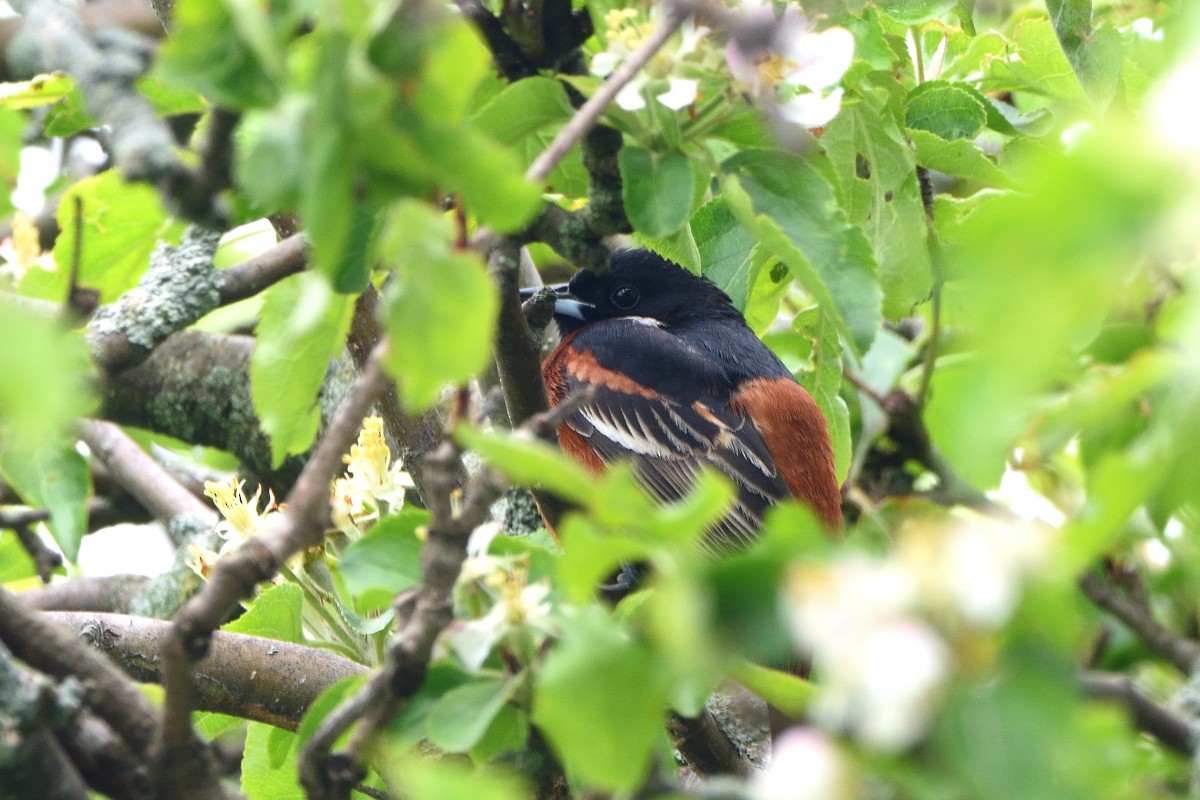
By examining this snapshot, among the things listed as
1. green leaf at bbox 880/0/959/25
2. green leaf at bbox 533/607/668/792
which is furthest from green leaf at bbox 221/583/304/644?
green leaf at bbox 880/0/959/25

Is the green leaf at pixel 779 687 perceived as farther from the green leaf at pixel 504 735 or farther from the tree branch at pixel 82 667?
the tree branch at pixel 82 667

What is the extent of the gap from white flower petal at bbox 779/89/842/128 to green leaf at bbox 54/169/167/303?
49.4 inches

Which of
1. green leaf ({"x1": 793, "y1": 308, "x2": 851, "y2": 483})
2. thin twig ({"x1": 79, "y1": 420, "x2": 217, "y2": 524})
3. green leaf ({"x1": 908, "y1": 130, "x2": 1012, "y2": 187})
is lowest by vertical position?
thin twig ({"x1": 79, "y1": 420, "x2": 217, "y2": 524})

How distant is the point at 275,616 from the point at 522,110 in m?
1.20

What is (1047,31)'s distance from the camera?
3002 mm

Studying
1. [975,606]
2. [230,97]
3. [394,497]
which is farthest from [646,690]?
[394,497]

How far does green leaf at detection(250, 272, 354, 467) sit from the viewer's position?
191 centimetres

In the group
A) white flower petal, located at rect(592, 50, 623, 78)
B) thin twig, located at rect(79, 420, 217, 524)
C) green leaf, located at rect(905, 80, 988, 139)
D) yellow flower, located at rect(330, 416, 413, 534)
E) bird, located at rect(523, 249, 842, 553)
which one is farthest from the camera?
thin twig, located at rect(79, 420, 217, 524)

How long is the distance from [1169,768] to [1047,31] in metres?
1.93

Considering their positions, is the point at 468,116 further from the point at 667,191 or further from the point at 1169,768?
the point at 1169,768

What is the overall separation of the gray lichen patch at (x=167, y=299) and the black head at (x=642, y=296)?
1.63 m

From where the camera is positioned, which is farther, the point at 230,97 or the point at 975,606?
the point at 230,97

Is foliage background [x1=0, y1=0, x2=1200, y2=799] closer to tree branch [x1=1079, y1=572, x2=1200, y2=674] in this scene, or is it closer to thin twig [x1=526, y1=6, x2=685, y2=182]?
thin twig [x1=526, y1=6, x2=685, y2=182]

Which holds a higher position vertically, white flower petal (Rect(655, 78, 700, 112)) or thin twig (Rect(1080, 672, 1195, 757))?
white flower petal (Rect(655, 78, 700, 112))
